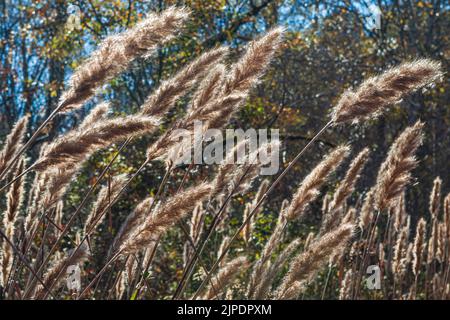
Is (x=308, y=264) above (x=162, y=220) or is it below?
below

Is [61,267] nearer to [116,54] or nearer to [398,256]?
[116,54]

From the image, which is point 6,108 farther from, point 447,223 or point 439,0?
point 447,223

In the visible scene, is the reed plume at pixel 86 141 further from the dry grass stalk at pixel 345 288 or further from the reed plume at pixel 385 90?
the dry grass stalk at pixel 345 288

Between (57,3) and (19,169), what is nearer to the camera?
(19,169)

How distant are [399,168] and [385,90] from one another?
42cm

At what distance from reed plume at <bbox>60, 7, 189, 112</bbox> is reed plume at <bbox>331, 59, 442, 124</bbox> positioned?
0.57 metres

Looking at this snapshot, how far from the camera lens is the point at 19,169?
3107mm

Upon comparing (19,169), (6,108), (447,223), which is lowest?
(447,223)

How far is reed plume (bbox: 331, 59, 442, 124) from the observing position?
2.31m

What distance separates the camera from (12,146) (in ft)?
8.20

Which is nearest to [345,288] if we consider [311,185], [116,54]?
[311,185]
